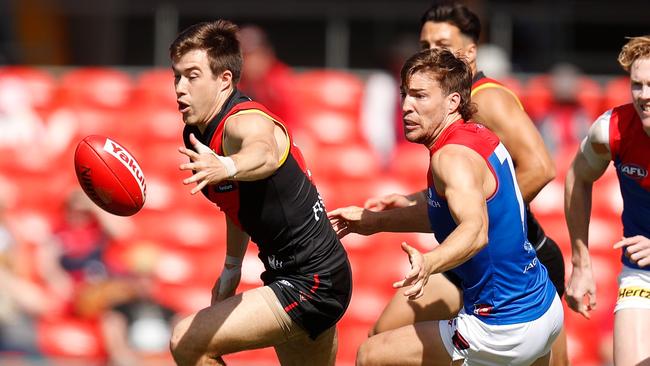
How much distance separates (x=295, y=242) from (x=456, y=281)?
1005mm

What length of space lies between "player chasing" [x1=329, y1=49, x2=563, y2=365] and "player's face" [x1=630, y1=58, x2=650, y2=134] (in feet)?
2.41

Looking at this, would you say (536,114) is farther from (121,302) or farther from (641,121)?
(641,121)

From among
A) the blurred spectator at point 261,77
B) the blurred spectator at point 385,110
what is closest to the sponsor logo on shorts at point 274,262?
the blurred spectator at point 261,77

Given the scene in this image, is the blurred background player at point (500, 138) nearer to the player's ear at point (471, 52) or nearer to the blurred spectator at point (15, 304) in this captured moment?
the player's ear at point (471, 52)

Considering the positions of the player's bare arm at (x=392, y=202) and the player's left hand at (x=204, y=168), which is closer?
the player's left hand at (x=204, y=168)

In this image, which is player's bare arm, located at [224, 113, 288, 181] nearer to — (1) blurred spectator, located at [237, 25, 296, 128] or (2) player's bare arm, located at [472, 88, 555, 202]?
(2) player's bare arm, located at [472, 88, 555, 202]

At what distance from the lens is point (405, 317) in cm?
579

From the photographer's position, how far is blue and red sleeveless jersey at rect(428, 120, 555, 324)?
192 inches

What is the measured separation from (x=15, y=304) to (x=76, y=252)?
681 mm

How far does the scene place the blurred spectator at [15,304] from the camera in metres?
9.65

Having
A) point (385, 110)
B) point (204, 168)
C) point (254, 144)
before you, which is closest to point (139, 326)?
point (385, 110)

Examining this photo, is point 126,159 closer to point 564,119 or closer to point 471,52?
point 471,52

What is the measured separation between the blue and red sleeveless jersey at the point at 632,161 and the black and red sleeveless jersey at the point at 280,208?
4.66 ft

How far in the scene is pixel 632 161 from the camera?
5395 millimetres
